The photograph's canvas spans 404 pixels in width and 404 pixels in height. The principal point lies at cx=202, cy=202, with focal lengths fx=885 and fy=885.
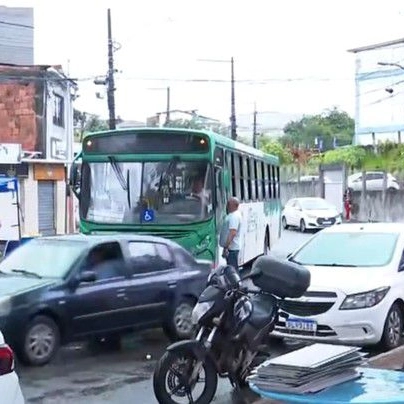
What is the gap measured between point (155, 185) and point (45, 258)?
15.8 ft

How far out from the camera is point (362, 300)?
10156mm

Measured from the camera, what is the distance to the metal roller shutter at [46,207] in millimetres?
35281

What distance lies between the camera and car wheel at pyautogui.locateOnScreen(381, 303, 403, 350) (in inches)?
406

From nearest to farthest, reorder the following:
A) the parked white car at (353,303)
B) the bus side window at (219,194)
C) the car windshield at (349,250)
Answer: the parked white car at (353,303)
the car windshield at (349,250)
the bus side window at (219,194)

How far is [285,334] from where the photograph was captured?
1019 centimetres

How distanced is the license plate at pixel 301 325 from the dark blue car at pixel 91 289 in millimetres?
1944

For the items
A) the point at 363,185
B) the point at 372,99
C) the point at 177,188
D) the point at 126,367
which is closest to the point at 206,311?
the point at 126,367

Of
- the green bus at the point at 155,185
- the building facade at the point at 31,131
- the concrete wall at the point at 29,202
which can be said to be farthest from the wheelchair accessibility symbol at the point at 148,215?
the concrete wall at the point at 29,202

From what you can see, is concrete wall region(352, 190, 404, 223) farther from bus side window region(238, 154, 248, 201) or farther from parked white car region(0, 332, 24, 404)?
parked white car region(0, 332, 24, 404)

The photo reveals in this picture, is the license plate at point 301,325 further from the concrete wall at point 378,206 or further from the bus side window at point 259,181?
the concrete wall at point 378,206

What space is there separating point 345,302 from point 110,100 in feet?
72.0

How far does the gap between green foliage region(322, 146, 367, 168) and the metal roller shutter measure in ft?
49.6

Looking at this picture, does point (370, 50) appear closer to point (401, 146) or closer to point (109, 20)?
point (401, 146)

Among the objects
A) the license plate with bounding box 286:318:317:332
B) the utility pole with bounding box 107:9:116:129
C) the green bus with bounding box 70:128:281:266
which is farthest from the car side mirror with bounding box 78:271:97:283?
the utility pole with bounding box 107:9:116:129
